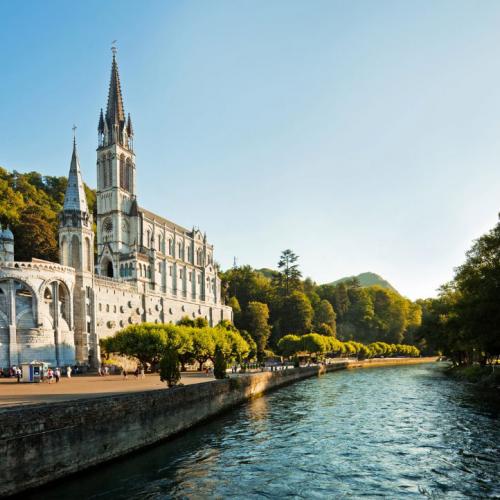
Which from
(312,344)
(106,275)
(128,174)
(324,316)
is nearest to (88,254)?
(106,275)

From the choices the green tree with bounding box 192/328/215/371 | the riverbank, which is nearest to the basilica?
the green tree with bounding box 192/328/215/371

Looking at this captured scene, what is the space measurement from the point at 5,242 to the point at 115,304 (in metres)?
17.9

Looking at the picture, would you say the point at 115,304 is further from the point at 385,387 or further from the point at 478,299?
the point at 478,299

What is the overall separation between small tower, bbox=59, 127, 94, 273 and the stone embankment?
3735cm

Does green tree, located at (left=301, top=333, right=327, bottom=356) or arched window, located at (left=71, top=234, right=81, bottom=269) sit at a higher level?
arched window, located at (left=71, top=234, right=81, bottom=269)

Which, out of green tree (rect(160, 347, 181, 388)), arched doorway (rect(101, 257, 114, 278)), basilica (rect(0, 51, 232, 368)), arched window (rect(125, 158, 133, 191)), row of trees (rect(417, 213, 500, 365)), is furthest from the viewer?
arched window (rect(125, 158, 133, 191))

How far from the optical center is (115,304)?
239 ft

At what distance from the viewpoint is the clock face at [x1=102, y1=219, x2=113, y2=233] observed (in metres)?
91.0

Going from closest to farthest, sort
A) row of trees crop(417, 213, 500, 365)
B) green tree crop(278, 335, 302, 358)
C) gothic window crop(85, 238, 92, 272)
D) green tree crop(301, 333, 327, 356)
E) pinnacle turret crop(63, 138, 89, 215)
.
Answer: row of trees crop(417, 213, 500, 365) → gothic window crop(85, 238, 92, 272) → pinnacle turret crop(63, 138, 89, 215) → green tree crop(301, 333, 327, 356) → green tree crop(278, 335, 302, 358)

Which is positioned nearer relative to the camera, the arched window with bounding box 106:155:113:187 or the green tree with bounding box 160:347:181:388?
the green tree with bounding box 160:347:181:388

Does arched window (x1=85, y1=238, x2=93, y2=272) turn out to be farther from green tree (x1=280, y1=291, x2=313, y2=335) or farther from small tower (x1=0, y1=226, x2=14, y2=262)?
green tree (x1=280, y1=291, x2=313, y2=335)

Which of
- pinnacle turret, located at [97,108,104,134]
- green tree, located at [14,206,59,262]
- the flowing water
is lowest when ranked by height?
the flowing water

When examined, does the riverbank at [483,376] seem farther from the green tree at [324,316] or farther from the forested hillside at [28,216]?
the green tree at [324,316]

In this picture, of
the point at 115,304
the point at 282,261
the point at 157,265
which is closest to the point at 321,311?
the point at 282,261
